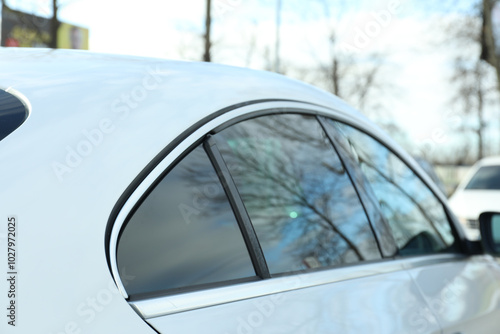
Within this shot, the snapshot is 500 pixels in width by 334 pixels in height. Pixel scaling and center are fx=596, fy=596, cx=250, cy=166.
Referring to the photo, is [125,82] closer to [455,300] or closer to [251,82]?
[251,82]

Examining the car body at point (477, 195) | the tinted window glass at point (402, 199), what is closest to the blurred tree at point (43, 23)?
the car body at point (477, 195)

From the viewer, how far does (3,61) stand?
154 cm

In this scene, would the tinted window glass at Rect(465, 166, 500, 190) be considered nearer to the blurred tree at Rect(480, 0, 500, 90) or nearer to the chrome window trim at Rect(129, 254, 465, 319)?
the chrome window trim at Rect(129, 254, 465, 319)

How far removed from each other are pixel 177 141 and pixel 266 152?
18.2 inches

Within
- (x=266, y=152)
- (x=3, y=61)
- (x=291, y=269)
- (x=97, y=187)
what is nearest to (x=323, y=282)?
(x=291, y=269)

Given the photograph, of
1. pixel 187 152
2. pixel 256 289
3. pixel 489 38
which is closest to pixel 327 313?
pixel 256 289

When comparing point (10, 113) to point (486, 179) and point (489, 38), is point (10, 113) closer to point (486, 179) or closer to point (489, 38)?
point (486, 179)

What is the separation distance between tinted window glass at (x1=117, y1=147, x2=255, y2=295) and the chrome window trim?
1.6 inches

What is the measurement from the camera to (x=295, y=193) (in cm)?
184

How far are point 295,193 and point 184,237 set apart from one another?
20.3 inches

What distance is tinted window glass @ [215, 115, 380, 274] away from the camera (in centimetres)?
165

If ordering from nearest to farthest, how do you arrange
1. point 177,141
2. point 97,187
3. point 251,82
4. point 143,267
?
point 97,187, point 143,267, point 177,141, point 251,82

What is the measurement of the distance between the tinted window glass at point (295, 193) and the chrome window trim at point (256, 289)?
0.15 ft

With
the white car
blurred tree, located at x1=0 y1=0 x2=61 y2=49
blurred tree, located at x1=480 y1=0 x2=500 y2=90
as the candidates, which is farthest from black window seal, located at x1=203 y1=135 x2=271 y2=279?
blurred tree, located at x1=480 y1=0 x2=500 y2=90
